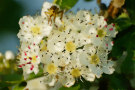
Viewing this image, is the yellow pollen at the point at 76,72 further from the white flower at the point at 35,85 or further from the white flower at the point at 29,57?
the white flower at the point at 35,85

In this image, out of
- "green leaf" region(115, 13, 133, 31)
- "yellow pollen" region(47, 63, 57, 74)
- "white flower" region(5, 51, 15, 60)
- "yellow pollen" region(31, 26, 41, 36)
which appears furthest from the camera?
"white flower" region(5, 51, 15, 60)

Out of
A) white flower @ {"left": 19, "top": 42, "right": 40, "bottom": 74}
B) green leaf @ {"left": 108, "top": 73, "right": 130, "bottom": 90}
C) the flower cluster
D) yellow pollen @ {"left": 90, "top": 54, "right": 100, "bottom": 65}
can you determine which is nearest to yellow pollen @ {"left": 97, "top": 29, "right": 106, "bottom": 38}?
the flower cluster

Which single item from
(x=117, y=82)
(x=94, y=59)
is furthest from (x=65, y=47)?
(x=117, y=82)

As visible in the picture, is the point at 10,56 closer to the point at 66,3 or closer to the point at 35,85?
the point at 35,85

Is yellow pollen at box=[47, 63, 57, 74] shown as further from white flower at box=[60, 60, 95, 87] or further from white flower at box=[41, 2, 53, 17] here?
white flower at box=[41, 2, 53, 17]

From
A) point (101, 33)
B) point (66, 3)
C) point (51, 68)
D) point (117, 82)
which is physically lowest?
point (117, 82)

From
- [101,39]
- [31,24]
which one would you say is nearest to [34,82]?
[31,24]

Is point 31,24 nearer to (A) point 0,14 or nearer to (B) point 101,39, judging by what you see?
(B) point 101,39

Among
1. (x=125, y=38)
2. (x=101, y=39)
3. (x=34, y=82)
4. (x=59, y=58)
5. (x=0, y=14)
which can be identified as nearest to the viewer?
(x=59, y=58)
